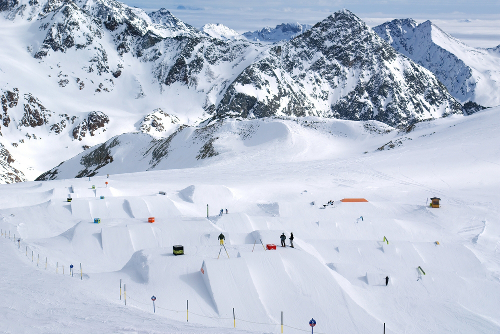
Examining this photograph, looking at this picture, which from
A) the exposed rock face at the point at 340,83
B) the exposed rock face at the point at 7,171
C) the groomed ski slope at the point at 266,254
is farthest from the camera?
the exposed rock face at the point at 340,83

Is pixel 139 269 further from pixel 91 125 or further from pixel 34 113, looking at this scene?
pixel 34 113

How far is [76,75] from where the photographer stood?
611ft

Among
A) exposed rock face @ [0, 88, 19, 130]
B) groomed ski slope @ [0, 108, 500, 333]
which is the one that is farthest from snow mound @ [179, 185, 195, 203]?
exposed rock face @ [0, 88, 19, 130]

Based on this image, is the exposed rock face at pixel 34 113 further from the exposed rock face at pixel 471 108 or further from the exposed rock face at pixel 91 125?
the exposed rock face at pixel 471 108

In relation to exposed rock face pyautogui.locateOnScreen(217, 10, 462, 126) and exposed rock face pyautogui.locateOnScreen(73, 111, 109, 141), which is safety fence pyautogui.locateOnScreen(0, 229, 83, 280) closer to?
exposed rock face pyautogui.locateOnScreen(217, 10, 462, 126)

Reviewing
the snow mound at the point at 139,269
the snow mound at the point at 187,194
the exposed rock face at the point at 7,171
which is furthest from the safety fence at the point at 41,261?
the exposed rock face at the point at 7,171

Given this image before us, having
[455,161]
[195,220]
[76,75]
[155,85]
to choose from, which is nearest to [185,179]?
[195,220]

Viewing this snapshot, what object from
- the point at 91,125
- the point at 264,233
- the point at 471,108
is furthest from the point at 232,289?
the point at 471,108

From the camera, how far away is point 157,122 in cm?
15938

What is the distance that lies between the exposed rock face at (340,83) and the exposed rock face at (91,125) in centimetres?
5083

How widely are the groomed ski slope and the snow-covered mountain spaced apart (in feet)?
359

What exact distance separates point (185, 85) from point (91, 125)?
48.9 meters

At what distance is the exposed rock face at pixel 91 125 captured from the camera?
532 ft

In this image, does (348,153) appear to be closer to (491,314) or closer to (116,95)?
(491,314)
